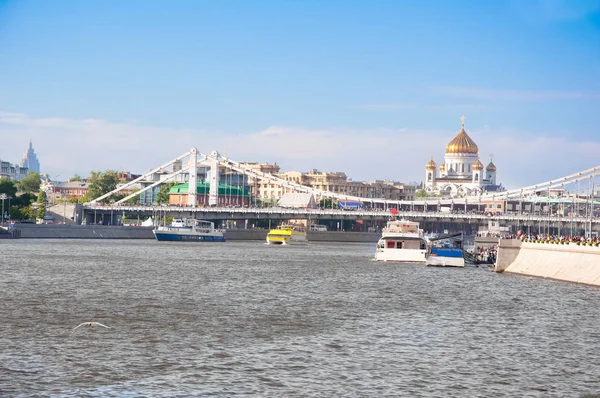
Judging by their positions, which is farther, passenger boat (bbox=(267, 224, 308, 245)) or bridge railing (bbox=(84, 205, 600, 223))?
bridge railing (bbox=(84, 205, 600, 223))

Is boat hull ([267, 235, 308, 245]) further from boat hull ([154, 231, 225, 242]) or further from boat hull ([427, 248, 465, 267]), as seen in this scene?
boat hull ([427, 248, 465, 267])

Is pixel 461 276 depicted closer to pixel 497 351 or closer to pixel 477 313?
pixel 477 313

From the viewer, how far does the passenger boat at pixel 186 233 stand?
143000 millimetres

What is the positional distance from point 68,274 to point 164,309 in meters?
21.9

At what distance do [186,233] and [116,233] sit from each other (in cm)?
1194

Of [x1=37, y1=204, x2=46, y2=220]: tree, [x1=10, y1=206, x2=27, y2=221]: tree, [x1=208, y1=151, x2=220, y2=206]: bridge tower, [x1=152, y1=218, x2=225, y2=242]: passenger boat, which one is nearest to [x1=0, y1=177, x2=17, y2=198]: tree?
[x1=37, y1=204, x2=46, y2=220]: tree

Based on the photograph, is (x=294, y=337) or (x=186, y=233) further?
(x=186, y=233)

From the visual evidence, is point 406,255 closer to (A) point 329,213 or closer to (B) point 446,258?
(B) point 446,258

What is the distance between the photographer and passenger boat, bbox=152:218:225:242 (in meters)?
143

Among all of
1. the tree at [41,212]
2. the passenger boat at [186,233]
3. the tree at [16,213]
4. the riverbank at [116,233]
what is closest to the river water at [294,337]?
the riverbank at [116,233]

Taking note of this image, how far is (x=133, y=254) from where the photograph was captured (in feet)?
317

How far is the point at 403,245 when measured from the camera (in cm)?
8988

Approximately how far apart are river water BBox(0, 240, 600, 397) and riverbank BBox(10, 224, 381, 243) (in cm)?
7375

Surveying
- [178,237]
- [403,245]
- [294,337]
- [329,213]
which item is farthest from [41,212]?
[294,337]
